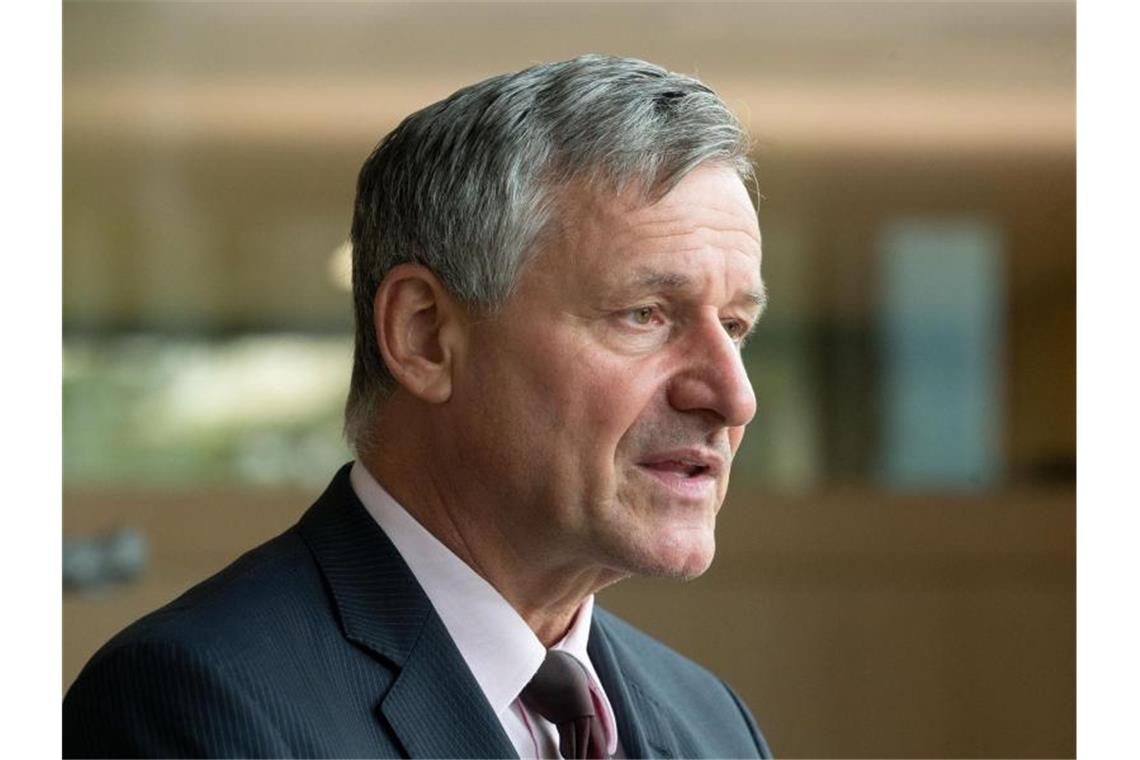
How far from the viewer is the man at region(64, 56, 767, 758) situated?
60.2 inches

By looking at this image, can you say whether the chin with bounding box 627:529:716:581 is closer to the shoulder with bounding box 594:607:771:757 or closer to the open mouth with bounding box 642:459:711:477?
the open mouth with bounding box 642:459:711:477

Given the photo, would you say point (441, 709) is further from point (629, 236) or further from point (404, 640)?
point (629, 236)

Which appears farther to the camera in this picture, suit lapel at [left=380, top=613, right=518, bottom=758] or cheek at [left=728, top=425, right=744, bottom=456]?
cheek at [left=728, top=425, right=744, bottom=456]

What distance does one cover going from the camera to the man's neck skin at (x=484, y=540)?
1585mm

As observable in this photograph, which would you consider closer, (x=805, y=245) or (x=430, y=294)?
(x=430, y=294)

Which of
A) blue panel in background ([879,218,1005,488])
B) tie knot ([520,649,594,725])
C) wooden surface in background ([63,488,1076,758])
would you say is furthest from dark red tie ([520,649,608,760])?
blue panel in background ([879,218,1005,488])

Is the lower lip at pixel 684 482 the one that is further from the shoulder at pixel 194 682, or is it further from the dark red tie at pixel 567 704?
the shoulder at pixel 194 682

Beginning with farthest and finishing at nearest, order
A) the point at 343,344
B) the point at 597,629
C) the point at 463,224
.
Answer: the point at 343,344
the point at 597,629
the point at 463,224

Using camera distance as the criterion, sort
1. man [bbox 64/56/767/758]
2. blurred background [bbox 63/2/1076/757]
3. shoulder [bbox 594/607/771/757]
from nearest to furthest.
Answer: man [bbox 64/56/767/758] < shoulder [bbox 594/607/771/757] < blurred background [bbox 63/2/1076/757]

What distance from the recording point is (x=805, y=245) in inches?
255

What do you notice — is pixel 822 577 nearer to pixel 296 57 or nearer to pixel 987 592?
pixel 987 592

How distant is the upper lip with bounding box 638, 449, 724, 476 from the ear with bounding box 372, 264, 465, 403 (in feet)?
0.76

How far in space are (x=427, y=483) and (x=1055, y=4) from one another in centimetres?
553

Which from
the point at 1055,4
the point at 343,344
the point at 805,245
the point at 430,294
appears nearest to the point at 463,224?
the point at 430,294
